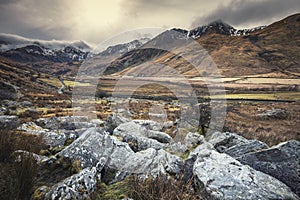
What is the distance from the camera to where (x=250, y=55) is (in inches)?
7067

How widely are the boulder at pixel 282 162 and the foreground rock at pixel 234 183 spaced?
0.39 metres

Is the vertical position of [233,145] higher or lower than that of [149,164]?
lower

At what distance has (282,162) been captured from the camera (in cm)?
484

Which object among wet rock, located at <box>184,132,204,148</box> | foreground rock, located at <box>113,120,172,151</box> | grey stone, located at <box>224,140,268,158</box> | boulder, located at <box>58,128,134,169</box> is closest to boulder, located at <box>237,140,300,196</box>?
grey stone, located at <box>224,140,268,158</box>

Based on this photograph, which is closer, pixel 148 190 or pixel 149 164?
pixel 148 190

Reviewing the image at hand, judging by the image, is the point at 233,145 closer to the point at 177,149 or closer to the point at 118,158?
the point at 177,149

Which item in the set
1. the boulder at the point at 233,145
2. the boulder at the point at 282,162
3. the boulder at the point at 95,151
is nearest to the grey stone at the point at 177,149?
the boulder at the point at 233,145

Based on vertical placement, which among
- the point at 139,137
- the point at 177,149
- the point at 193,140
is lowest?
the point at 193,140

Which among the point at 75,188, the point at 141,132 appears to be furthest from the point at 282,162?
the point at 141,132

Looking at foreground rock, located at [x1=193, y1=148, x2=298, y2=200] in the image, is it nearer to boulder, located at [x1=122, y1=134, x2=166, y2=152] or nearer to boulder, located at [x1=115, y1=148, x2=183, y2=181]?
boulder, located at [x1=115, y1=148, x2=183, y2=181]

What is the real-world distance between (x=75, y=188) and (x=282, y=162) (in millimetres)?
4627

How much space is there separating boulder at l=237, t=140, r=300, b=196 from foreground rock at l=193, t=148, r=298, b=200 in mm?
385

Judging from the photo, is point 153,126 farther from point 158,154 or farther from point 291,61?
point 291,61

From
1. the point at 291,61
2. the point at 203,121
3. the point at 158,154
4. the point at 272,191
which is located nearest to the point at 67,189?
the point at 158,154
